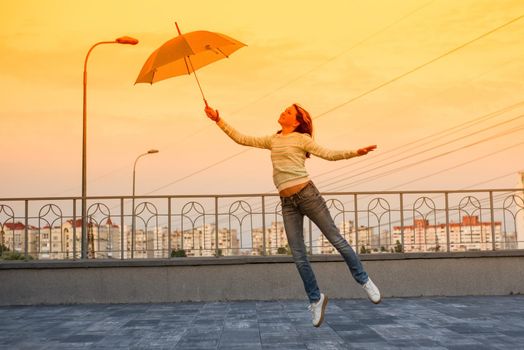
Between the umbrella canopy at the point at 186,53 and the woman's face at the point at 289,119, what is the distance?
4.04ft

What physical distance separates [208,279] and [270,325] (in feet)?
12.9

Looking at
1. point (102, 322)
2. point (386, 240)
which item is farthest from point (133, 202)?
point (386, 240)

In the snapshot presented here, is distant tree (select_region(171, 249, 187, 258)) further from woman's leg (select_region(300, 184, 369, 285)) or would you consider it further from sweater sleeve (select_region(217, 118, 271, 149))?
woman's leg (select_region(300, 184, 369, 285))

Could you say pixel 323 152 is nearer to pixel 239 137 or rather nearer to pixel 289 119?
pixel 289 119

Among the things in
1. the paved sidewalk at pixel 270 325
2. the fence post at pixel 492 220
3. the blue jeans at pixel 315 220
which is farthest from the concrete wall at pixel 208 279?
the blue jeans at pixel 315 220

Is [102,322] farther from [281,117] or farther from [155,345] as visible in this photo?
[281,117]

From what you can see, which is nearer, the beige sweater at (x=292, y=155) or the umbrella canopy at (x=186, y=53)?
the beige sweater at (x=292, y=155)

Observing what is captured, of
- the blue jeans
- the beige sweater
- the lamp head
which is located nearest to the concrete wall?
the blue jeans

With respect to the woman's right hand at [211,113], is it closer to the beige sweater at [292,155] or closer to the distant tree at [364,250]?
the beige sweater at [292,155]

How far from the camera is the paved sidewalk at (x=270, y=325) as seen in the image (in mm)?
7367

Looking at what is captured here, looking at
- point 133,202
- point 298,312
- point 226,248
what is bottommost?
point 298,312

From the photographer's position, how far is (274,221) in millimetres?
12828

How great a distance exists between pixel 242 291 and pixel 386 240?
288 centimetres

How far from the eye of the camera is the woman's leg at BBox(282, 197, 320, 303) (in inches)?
275
